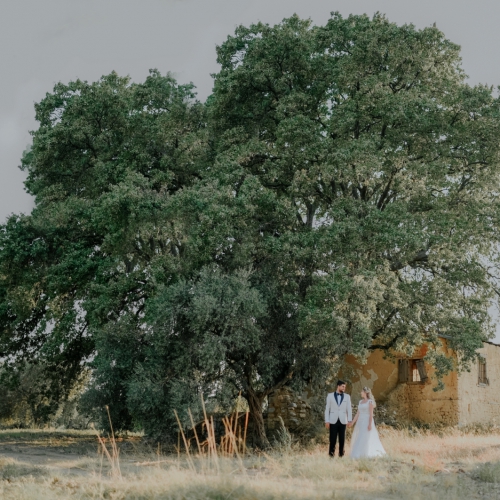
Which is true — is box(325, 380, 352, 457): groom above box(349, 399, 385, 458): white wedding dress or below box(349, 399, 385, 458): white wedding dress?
above

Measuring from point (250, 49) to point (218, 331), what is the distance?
33.0ft

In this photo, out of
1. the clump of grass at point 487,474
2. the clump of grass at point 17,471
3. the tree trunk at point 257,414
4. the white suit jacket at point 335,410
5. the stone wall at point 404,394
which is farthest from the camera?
the stone wall at point 404,394

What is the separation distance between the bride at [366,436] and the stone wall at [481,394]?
1032cm

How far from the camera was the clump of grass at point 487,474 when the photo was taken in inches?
372

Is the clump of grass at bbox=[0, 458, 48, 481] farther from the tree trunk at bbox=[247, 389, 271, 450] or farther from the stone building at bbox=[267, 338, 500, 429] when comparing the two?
the stone building at bbox=[267, 338, 500, 429]

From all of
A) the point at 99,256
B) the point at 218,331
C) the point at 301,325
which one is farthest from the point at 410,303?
the point at 99,256

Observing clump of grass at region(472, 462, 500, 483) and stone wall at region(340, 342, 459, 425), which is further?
stone wall at region(340, 342, 459, 425)

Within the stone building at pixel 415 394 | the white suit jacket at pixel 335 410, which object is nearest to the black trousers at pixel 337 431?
the white suit jacket at pixel 335 410

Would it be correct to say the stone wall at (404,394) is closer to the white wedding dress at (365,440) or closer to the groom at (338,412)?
the white wedding dress at (365,440)

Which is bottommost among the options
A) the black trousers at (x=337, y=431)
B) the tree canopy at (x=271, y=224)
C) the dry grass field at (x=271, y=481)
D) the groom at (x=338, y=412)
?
the dry grass field at (x=271, y=481)

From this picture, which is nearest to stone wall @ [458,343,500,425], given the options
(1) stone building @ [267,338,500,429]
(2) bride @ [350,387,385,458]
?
(1) stone building @ [267,338,500,429]

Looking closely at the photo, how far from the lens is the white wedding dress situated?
12.8 meters

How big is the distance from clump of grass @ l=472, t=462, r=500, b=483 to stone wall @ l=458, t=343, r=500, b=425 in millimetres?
12752

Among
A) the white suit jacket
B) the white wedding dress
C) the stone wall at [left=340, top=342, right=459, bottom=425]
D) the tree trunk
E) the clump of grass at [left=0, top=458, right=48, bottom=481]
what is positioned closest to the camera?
the clump of grass at [left=0, top=458, right=48, bottom=481]
